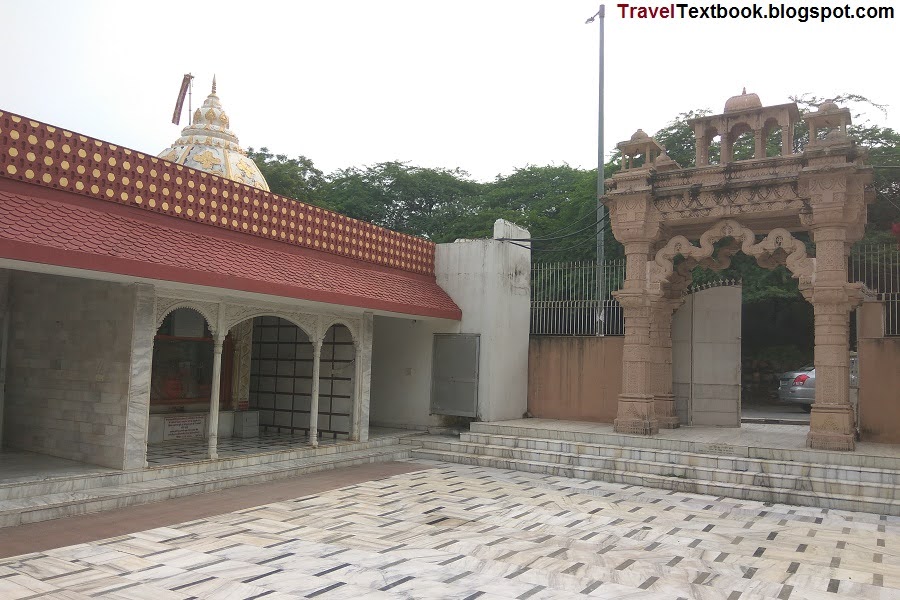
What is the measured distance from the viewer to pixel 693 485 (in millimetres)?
8906

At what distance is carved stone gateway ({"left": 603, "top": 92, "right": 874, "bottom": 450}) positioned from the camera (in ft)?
31.0

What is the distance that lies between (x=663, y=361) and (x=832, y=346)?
121 inches

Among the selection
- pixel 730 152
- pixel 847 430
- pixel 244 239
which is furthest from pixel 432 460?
pixel 730 152

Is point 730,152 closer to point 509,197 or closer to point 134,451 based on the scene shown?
point 134,451

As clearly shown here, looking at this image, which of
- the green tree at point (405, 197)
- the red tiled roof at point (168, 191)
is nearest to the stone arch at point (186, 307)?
the red tiled roof at point (168, 191)

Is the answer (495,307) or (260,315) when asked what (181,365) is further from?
(495,307)

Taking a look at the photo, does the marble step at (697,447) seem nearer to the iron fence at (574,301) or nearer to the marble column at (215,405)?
the iron fence at (574,301)

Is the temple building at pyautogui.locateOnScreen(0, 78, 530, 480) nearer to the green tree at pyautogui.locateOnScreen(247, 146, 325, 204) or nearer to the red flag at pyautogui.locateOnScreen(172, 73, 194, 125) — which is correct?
the red flag at pyautogui.locateOnScreen(172, 73, 194, 125)

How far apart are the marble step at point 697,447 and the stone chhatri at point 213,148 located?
6.68m

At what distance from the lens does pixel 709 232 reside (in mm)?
10695

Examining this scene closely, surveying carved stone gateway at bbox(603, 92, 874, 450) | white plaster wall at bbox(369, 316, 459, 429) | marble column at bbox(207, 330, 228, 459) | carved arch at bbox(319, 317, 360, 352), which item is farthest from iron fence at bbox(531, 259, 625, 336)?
marble column at bbox(207, 330, 228, 459)

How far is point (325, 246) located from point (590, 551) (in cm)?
644

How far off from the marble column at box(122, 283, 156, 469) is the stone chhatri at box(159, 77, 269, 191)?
5611 millimetres

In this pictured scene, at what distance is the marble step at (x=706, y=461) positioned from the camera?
27.8 ft
